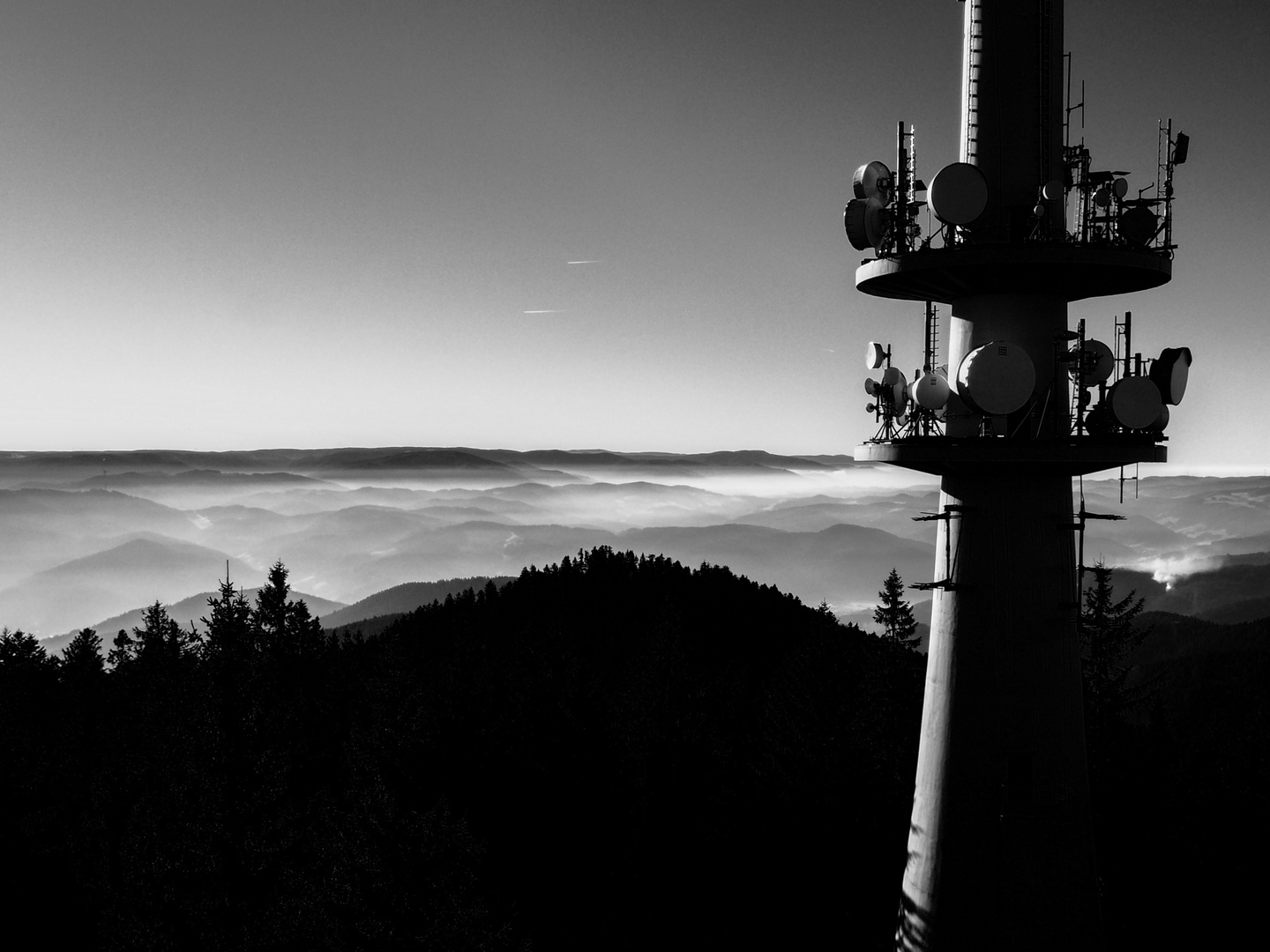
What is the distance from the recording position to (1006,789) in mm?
14859

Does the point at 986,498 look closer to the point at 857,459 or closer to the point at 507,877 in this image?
the point at 857,459

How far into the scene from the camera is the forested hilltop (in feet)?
65.0

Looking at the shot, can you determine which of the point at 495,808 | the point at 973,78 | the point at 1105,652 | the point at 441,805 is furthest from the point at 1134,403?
the point at 1105,652

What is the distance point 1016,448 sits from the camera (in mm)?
14578

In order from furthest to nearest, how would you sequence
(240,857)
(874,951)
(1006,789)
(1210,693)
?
1. (1210,693)
2. (874,951)
3. (240,857)
4. (1006,789)

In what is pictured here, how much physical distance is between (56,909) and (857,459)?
29.7 metres

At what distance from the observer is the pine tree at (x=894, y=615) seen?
60.0 m

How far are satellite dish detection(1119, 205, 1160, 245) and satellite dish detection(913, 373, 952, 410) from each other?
4.09 meters

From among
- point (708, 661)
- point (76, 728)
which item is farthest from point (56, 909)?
point (708, 661)

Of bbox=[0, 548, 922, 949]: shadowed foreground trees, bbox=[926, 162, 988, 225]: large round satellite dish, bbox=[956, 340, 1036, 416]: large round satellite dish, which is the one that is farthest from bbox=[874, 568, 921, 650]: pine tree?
bbox=[926, 162, 988, 225]: large round satellite dish

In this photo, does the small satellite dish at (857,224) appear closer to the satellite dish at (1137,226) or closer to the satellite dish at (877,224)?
the satellite dish at (877,224)

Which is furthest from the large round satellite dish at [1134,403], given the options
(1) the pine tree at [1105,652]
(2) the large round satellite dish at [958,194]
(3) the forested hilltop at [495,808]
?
(1) the pine tree at [1105,652]

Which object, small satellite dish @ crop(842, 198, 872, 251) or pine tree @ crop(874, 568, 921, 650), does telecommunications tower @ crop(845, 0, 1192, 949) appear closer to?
small satellite dish @ crop(842, 198, 872, 251)

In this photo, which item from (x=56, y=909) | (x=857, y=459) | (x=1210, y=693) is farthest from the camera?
(x=1210, y=693)
